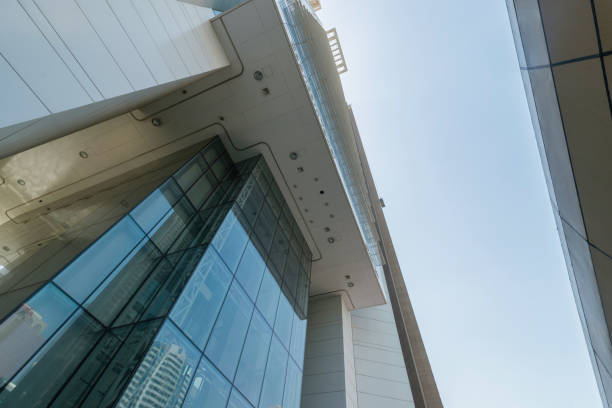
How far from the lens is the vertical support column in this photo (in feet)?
50.0

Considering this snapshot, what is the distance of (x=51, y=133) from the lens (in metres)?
6.75

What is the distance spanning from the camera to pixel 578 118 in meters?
3.50

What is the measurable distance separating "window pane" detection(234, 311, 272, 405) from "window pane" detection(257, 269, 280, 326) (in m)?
0.37

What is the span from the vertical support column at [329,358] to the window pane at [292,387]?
5.01m

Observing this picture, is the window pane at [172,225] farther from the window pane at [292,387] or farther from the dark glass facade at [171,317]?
the window pane at [292,387]

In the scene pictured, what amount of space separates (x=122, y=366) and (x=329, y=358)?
559 inches

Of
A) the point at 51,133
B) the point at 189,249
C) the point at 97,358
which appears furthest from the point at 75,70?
the point at 97,358

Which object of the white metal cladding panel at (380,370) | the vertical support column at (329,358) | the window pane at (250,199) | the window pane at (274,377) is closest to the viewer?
the window pane at (274,377)

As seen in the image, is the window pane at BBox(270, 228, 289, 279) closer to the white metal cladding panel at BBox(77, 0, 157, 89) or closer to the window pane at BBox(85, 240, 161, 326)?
the window pane at BBox(85, 240, 161, 326)

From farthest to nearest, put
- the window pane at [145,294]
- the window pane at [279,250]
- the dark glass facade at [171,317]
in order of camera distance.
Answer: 1. the window pane at [279,250]
2. the window pane at [145,294]
3. the dark glass facade at [171,317]

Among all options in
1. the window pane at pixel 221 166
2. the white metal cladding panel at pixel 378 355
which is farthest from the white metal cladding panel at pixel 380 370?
the window pane at pixel 221 166

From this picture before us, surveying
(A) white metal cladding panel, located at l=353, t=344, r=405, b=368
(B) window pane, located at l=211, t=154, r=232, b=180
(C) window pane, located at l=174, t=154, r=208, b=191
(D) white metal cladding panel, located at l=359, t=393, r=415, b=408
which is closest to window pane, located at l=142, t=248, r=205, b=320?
(C) window pane, located at l=174, t=154, r=208, b=191

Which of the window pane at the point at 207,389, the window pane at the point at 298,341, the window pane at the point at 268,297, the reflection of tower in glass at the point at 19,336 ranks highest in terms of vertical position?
the window pane at the point at 268,297

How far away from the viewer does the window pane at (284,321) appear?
36.1 feet
